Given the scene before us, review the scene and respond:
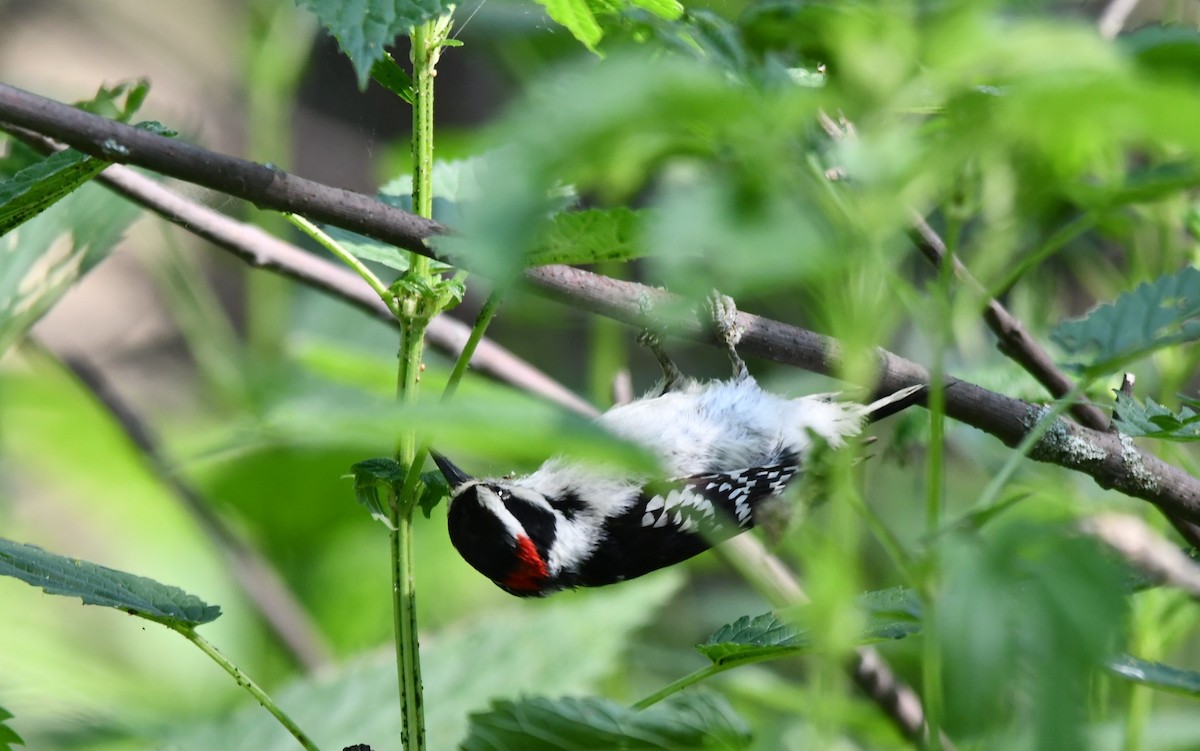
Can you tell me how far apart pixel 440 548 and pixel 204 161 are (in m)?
2.59

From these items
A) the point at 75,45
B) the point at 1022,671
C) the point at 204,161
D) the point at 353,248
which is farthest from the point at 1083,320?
the point at 75,45

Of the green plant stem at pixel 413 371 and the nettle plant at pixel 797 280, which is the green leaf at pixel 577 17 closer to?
the nettle plant at pixel 797 280

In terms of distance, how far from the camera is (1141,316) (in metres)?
1.46

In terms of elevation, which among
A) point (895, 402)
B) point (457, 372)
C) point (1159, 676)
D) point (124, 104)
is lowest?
point (1159, 676)

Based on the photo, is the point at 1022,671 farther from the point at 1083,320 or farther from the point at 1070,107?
the point at 1083,320

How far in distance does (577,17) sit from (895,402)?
1.10 metres

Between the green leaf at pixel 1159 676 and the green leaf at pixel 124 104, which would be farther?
the green leaf at pixel 124 104

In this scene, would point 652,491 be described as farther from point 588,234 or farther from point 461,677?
point 588,234

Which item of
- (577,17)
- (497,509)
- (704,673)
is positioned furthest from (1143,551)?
(497,509)

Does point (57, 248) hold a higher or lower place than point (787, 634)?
higher

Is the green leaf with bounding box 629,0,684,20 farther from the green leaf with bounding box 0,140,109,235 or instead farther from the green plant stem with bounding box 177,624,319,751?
the green plant stem with bounding box 177,624,319,751

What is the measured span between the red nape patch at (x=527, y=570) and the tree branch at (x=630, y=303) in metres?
0.83

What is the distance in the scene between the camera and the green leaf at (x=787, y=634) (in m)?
1.23

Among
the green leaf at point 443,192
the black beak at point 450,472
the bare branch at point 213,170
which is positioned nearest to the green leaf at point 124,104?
the green leaf at point 443,192
